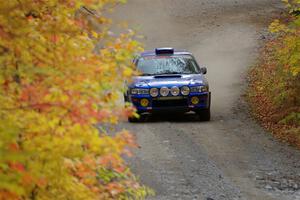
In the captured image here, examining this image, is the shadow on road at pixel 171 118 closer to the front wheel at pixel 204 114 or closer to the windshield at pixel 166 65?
A: the front wheel at pixel 204 114

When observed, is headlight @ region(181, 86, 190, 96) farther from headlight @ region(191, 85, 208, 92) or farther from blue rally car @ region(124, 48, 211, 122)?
headlight @ region(191, 85, 208, 92)

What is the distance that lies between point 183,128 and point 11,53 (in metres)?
10.3

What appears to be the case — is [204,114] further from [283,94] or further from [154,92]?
[283,94]

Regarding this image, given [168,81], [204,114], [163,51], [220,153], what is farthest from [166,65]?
[220,153]

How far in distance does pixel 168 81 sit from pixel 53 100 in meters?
10.7

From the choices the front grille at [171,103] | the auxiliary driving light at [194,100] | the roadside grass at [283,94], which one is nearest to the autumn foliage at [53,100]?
the roadside grass at [283,94]

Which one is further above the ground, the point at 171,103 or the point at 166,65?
the point at 166,65

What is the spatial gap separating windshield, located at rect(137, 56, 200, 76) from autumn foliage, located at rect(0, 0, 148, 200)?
1011cm

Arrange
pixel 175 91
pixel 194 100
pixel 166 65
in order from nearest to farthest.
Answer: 1. pixel 175 91
2. pixel 194 100
3. pixel 166 65

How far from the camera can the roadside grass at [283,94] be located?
43.1 feet

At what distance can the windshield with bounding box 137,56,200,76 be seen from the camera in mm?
14985

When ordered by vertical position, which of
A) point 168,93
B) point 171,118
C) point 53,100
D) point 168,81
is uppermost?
point 53,100

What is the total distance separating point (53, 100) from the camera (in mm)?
3734

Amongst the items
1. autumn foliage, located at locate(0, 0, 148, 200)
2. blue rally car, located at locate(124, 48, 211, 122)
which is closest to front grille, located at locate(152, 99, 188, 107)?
blue rally car, located at locate(124, 48, 211, 122)
